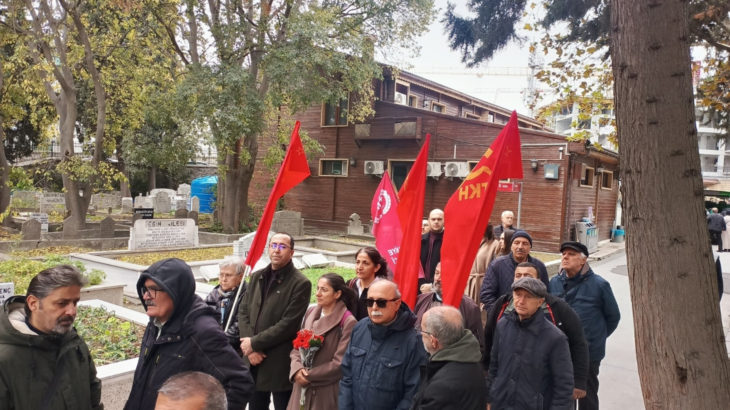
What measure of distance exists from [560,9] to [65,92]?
1676cm

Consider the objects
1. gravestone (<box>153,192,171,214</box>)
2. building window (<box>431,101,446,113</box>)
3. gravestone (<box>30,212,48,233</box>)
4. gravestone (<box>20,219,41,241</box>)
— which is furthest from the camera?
gravestone (<box>153,192,171,214</box>)

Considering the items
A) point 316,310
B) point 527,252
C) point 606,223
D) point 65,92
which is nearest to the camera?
point 316,310

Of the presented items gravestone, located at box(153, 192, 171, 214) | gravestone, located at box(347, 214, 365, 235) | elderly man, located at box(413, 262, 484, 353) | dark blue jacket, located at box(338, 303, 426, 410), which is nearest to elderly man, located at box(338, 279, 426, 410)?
dark blue jacket, located at box(338, 303, 426, 410)

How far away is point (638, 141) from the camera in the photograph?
277 centimetres

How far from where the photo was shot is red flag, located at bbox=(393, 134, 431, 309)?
486cm

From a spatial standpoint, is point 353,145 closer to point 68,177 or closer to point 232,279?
point 68,177

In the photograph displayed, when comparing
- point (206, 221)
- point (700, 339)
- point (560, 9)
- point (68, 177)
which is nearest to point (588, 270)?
point (700, 339)

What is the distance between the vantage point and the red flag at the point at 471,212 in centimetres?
411

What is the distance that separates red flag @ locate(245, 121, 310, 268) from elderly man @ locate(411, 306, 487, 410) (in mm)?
2427

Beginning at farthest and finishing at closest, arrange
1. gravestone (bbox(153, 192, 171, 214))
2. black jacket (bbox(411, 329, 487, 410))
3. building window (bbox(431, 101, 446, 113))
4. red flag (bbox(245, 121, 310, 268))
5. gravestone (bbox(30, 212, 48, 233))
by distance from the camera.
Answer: gravestone (bbox(153, 192, 171, 214)), building window (bbox(431, 101, 446, 113)), gravestone (bbox(30, 212, 48, 233)), red flag (bbox(245, 121, 310, 268)), black jacket (bbox(411, 329, 487, 410))

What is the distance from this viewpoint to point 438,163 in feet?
72.7

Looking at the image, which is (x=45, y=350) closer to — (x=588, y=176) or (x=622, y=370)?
(x=622, y=370)

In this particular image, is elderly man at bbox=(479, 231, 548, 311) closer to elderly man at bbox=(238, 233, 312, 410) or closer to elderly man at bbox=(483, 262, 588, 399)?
elderly man at bbox=(483, 262, 588, 399)

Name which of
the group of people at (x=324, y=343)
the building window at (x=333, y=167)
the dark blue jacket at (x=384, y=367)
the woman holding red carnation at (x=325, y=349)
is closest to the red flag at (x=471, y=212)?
the group of people at (x=324, y=343)
